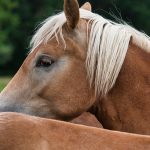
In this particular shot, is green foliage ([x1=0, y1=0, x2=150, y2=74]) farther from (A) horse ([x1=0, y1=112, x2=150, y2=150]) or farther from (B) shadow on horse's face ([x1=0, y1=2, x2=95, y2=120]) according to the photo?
(A) horse ([x1=0, y1=112, x2=150, y2=150])

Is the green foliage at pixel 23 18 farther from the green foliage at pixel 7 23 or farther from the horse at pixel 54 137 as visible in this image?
the horse at pixel 54 137

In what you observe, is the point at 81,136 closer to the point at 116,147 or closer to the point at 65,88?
the point at 116,147

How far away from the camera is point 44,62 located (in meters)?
4.11

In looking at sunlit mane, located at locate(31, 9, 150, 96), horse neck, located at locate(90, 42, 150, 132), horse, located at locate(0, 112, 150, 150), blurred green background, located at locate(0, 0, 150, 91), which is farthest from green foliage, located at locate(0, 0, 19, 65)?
horse, located at locate(0, 112, 150, 150)

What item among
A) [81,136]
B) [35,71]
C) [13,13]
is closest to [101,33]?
[35,71]

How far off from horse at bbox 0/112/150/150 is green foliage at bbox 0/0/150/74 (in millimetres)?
27335

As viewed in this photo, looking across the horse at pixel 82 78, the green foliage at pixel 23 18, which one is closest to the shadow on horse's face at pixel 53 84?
the horse at pixel 82 78

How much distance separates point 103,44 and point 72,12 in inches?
11.1

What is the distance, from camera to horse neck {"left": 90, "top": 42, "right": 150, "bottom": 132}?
161 inches

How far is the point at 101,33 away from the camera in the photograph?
13.5 ft

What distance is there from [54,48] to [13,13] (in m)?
33.7

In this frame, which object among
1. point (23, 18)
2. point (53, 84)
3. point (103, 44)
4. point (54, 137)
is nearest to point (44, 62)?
point (53, 84)

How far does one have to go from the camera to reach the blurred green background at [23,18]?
1278 inches

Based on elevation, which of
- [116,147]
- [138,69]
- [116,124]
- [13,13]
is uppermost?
[116,147]
